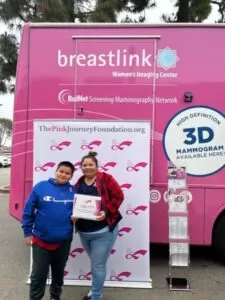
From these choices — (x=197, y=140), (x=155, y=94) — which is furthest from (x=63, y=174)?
(x=197, y=140)

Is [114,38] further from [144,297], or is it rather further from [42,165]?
[144,297]

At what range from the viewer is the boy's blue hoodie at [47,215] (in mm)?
4324

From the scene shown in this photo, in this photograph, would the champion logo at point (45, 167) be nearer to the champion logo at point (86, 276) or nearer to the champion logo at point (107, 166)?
the champion logo at point (107, 166)

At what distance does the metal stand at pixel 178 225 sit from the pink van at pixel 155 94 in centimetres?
51

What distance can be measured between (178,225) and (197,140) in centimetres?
117

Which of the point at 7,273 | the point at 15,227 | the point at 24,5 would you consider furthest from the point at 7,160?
the point at 7,273

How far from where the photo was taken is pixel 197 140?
5816 mm

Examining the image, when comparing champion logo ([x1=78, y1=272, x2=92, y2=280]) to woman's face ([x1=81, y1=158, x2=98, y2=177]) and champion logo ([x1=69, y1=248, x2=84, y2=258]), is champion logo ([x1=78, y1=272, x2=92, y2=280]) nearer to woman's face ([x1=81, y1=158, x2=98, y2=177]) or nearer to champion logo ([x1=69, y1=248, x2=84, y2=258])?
champion logo ([x1=69, y1=248, x2=84, y2=258])

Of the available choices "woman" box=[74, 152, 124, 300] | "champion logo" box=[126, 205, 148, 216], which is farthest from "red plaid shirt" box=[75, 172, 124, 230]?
"champion logo" box=[126, 205, 148, 216]

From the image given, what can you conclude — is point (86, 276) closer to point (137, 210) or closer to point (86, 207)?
point (137, 210)

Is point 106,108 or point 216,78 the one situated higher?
point 216,78

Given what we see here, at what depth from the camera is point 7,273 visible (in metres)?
5.90

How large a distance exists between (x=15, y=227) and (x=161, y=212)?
13.1ft

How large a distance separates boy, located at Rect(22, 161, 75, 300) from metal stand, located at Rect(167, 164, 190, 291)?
4.53ft
